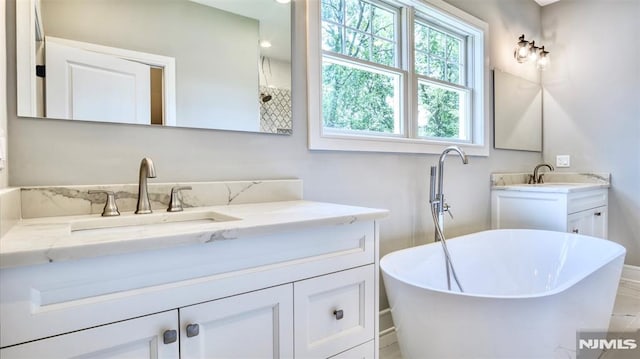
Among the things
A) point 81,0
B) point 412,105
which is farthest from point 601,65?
point 81,0

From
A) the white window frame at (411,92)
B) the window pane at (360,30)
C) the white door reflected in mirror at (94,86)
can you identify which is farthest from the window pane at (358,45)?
the white door reflected in mirror at (94,86)

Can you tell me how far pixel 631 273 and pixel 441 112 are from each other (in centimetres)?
223

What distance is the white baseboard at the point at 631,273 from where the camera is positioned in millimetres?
3047

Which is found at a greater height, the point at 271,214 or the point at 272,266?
the point at 271,214

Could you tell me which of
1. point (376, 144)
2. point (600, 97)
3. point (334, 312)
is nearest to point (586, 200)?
point (600, 97)

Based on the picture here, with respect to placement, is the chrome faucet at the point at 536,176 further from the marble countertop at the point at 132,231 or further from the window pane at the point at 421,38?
the marble countertop at the point at 132,231

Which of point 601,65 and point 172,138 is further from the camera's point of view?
point 601,65

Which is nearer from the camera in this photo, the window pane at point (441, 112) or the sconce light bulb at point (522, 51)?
the window pane at point (441, 112)

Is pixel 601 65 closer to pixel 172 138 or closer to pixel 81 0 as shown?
pixel 172 138

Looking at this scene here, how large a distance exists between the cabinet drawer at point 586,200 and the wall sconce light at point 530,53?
4.30ft

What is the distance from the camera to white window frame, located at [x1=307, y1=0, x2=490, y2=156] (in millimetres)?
1819

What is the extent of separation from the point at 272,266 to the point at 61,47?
1.02 m

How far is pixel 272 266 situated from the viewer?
980 mm

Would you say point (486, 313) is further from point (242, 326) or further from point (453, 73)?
point (453, 73)
